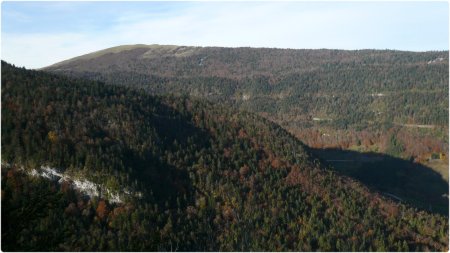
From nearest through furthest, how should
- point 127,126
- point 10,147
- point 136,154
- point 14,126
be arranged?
point 10,147, point 14,126, point 136,154, point 127,126

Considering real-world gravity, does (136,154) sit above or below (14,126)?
below

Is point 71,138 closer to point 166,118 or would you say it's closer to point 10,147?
point 10,147

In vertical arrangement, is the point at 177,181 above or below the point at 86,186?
below

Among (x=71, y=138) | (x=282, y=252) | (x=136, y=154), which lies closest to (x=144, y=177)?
(x=136, y=154)

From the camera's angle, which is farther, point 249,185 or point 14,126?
point 249,185

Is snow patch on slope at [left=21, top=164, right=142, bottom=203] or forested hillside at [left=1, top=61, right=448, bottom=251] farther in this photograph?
snow patch on slope at [left=21, top=164, right=142, bottom=203]

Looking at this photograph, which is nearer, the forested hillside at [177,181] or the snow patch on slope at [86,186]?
the forested hillside at [177,181]

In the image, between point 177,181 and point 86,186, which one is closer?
point 86,186

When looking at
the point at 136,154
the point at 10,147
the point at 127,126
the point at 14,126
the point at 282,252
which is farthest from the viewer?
the point at 127,126
